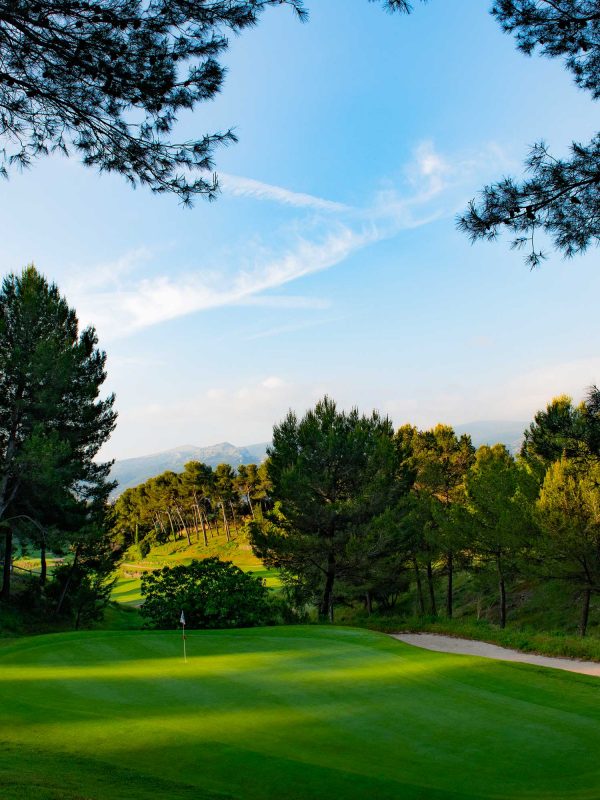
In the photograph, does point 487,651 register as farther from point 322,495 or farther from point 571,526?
point 322,495

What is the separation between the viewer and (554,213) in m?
5.97

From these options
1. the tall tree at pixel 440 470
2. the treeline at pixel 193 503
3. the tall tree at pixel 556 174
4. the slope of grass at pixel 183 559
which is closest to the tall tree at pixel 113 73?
the tall tree at pixel 556 174

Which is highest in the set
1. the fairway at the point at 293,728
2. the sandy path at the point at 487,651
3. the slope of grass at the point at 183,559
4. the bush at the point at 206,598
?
the fairway at the point at 293,728

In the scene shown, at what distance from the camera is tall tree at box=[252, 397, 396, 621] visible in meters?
21.8

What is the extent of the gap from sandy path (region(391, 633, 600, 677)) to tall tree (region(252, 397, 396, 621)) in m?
4.24

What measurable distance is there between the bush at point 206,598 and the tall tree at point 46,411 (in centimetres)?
531

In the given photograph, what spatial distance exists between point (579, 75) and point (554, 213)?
62.7 inches

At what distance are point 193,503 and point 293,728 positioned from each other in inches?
2764

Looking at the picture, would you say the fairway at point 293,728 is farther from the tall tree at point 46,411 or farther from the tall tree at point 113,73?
the tall tree at point 46,411

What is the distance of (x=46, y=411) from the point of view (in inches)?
796

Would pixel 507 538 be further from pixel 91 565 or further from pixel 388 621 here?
pixel 91 565

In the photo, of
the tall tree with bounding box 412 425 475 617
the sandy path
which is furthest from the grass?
the tall tree with bounding box 412 425 475 617

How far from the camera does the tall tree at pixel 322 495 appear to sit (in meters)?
21.8

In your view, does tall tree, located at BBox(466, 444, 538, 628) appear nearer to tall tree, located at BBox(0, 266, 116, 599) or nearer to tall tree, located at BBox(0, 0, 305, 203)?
tall tree, located at BBox(0, 266, 116, 599)
